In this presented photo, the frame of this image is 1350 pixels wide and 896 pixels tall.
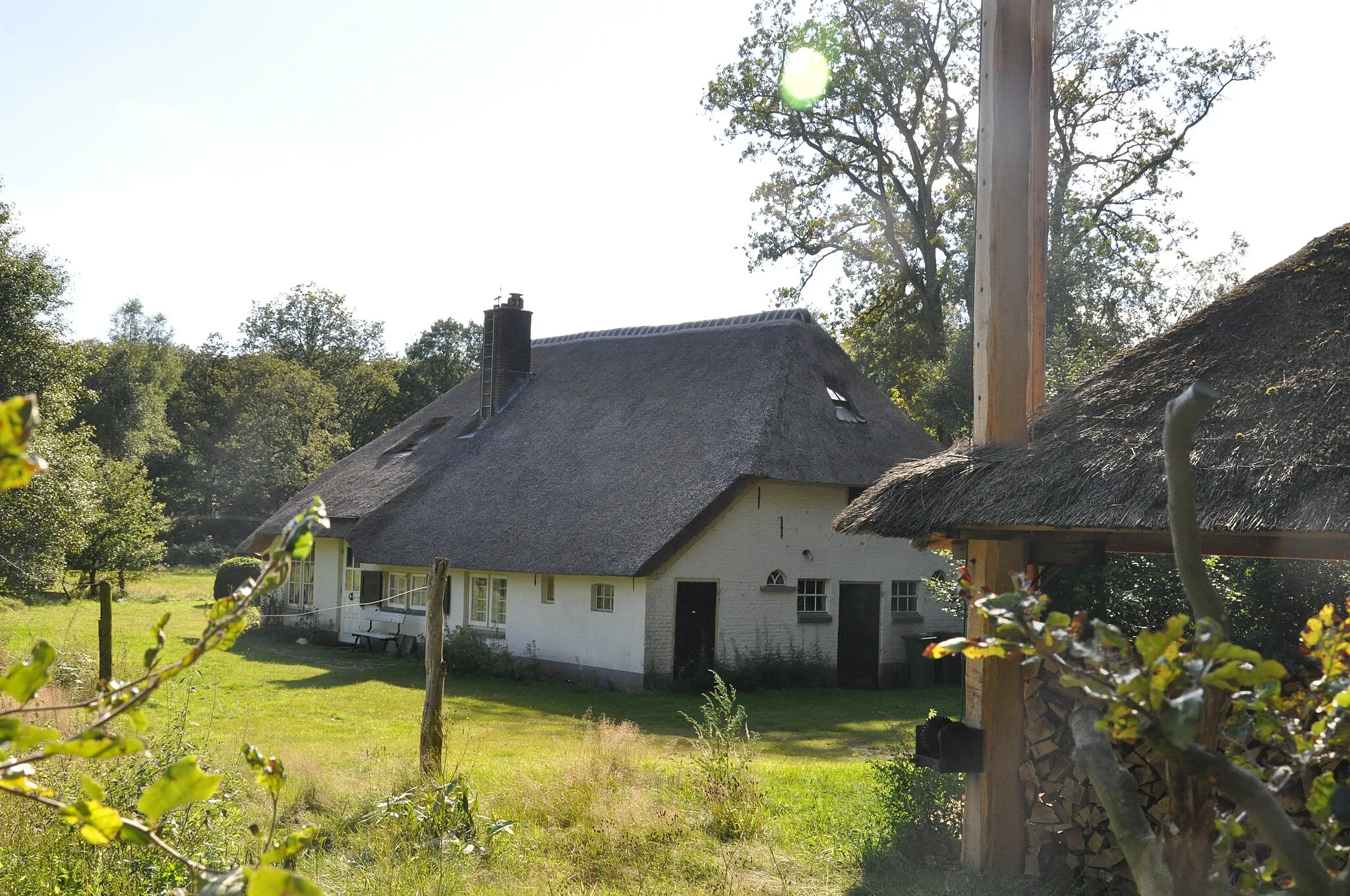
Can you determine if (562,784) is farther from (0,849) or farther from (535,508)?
(535,508)

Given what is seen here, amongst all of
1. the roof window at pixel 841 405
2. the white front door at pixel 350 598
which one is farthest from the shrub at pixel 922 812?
the white front door at pixel 350 598

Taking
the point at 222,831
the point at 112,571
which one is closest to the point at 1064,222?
the point at 222,831

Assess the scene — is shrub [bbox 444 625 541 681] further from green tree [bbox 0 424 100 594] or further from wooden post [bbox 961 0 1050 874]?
wooden post [bbox 961 0 1050 874]

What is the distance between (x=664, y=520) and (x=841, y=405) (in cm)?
512

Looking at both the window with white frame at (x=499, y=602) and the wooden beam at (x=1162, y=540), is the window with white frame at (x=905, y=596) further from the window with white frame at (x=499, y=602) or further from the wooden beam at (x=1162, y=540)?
the wooden beam at (x=1162, y=540)

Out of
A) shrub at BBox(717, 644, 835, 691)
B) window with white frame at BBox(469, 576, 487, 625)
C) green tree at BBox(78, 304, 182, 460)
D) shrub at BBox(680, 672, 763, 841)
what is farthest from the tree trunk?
green tree at BBox(78, 304, 182, 460)

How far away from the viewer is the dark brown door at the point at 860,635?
64.8ft

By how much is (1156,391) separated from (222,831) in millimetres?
5976

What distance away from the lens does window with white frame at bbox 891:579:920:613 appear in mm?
20297

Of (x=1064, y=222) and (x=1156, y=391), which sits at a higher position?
(x=1064, y=222)

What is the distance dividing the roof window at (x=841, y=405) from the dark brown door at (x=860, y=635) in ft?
10.0

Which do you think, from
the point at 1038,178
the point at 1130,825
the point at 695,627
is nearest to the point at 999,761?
the point at 1038,178

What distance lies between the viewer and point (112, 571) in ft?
94.9

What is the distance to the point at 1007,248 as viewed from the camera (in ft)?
22.9
